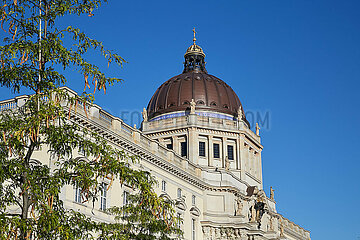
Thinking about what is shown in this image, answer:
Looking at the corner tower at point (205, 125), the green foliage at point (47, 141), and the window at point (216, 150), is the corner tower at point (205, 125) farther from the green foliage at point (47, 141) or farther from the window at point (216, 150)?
the green foliage at point (47, 141)

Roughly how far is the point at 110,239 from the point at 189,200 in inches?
1483

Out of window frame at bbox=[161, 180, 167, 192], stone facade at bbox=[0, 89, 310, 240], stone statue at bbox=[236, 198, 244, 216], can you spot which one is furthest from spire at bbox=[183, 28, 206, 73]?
window frame at bbox=[161, 180, 167, 192]

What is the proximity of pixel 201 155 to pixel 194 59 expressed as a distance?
17.9m

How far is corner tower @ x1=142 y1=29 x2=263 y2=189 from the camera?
6700cm

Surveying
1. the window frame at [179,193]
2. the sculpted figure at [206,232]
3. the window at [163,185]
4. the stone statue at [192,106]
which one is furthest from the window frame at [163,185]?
the stone statue at [192,106]

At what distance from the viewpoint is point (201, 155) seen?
220 ft

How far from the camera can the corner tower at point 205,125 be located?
67000 millimetres

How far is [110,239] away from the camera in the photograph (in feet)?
55.1

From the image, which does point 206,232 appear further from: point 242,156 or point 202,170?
point 242,156

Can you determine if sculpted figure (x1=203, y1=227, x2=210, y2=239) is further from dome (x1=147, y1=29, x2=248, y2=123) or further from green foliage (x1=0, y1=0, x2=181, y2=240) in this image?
green foliage (x1=0, y1=0, x2=181, y2=240)

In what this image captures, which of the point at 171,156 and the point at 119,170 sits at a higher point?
the point at 171,156

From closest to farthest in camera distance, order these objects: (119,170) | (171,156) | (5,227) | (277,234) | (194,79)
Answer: (5,227) → (119,170) → (171,156) → (277,234) → (194,79)

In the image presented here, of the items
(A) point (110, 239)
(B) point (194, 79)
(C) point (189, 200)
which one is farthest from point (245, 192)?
(A) point (110, 239)

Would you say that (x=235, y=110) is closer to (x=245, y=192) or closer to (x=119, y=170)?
(x=245, y=192)
